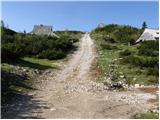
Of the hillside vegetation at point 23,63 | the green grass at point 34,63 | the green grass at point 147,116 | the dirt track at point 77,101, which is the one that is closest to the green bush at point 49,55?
the hillside vegetation at point 23,63

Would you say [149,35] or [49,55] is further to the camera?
[149,35]

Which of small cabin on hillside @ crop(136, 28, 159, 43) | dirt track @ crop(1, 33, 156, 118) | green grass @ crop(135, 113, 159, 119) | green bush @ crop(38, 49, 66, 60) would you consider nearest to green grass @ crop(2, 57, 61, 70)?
green bush @ crop(38, 49, 66, 60)

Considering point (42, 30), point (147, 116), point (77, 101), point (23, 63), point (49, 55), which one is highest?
point (42, 30)

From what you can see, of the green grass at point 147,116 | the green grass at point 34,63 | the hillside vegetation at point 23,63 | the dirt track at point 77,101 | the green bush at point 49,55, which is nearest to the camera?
the green grass at point 147,116

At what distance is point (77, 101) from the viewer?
17.0 metres

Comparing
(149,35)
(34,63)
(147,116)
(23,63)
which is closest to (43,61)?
(34,63)

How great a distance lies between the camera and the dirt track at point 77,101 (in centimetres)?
1466

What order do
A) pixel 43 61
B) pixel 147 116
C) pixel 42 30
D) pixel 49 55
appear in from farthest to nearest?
1. pixel 42 30
2. pixel 49 55
3. pixel 43 61
4. pixel 147 116

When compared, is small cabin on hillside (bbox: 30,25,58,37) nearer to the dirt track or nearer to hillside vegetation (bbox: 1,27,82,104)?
hillside vegetation (bbox: 1,27,82,104)

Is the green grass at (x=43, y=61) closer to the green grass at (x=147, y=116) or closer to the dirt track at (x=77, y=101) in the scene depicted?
the dirt track at (x=77, y=101)

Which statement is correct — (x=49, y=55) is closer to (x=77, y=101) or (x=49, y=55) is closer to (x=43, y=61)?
(x=43, y=61)

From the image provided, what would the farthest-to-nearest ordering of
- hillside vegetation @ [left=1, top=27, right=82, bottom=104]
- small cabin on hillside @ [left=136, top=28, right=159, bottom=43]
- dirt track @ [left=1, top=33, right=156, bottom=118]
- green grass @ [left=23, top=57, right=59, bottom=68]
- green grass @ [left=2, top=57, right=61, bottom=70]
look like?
small cabin on hillside @ [left=136, top=28, right=159, bottom=43] < green grass @ [left=23, top=57, right=59, bottom=68] < green grass @ [left=2, top=57, right=61, bottom=70] < hillside vegetation @ [left=1, top=27, right=82, bottom=104] < dirt track @ [left=1, top=33, right=156, bottom=118]

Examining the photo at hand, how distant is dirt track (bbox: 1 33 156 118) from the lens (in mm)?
14656

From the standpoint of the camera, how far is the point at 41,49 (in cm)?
3869
